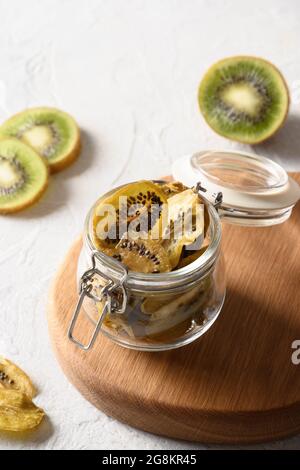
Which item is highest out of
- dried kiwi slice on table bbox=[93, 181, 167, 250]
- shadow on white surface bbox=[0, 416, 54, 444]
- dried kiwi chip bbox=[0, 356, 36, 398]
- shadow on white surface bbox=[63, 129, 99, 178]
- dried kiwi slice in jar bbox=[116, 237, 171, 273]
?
dried kiwi slice on table bbox=[93, 181, 167, 250]

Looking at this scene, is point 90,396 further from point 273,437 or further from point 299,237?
point 299,237

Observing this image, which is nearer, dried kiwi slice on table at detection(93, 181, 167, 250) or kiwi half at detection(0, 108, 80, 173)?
dried kiwi slice on table at detection(93, 181, 167, 250)

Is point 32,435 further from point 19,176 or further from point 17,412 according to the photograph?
point 19,176

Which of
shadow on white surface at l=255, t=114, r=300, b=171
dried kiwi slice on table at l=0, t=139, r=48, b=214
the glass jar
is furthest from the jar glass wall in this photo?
shadow on white surface at l=255, t=114, r=300, b=171

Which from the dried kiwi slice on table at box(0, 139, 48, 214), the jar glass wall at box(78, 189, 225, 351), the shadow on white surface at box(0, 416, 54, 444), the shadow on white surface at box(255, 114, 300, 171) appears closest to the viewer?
the jar glass wall at box(78, 189, 225, 351)

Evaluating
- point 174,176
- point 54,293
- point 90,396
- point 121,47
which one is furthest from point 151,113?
point 90,396

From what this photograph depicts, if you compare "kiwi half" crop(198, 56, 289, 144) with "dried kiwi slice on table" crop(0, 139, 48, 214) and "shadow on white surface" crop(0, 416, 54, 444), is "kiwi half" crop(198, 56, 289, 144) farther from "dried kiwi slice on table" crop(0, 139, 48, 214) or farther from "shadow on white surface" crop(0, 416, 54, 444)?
"shadow on white surface" crop(0, 416, 54, 444)
